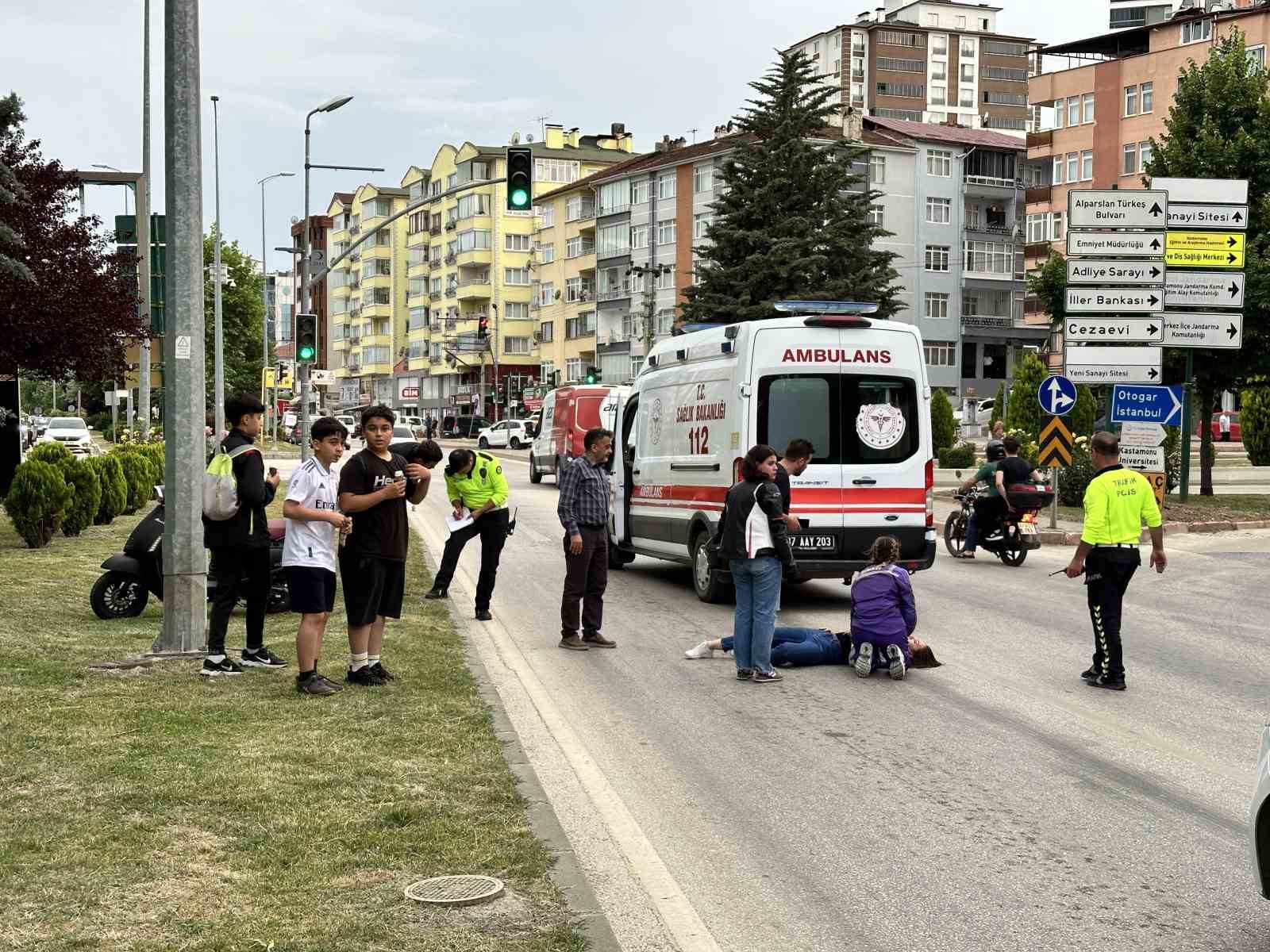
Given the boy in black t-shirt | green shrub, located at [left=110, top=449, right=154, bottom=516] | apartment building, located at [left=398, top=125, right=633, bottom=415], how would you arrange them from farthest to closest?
1. apartment building, located at [left=398, top=125, right=633, bottom=415]
2. green shrub, located at [left=110, top=449, right=154, bottom=516]
3. the boy in black t-shirt

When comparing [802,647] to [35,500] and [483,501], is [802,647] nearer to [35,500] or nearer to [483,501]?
[483,501]

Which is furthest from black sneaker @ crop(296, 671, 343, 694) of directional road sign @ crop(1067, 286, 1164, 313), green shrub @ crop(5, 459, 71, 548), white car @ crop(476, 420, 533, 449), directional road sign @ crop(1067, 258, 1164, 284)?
white car @ crop(476, 420, 533, 449)

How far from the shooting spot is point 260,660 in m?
11.0

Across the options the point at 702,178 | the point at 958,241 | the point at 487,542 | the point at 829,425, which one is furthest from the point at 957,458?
the point at 958,241

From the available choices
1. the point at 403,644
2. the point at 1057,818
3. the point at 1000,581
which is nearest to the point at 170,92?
the point at 403,644

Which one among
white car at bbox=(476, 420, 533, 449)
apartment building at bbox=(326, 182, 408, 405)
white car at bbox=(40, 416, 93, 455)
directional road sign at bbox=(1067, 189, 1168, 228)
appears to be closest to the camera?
directional road sign at bbox=(1067, 189, 1168, 228)

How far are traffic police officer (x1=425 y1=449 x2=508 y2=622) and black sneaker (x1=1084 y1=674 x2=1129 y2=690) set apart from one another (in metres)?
6.10

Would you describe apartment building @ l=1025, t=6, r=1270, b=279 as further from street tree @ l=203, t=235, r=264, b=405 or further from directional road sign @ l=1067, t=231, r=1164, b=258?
directional road sign @ l=1067, t=231, r=1164, b=258

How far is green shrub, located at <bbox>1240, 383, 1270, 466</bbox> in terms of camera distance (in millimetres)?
51594

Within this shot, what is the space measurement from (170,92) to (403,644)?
453 centimetres

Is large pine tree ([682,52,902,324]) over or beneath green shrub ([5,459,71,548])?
over

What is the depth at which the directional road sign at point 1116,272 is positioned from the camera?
92.3 feet

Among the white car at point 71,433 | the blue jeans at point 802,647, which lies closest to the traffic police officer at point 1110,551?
the blue jeans at point 802,647

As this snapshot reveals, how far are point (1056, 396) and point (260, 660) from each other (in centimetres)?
1831
